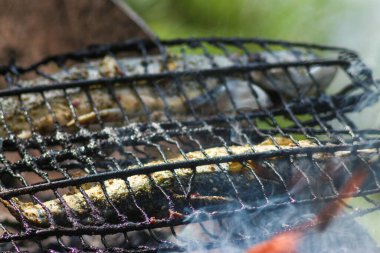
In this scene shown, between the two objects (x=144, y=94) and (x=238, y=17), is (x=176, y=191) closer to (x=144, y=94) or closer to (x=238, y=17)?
(x=144, y=94)

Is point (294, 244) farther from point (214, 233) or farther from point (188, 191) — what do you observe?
point (188, 191)

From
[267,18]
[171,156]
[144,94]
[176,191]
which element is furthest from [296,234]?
[267,18]

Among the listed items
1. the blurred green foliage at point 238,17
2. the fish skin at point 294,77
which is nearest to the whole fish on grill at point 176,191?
the fish skin at point 294,77

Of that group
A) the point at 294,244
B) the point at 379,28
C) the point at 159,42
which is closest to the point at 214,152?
the point at 294,244

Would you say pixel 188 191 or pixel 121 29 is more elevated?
pixel 121 29

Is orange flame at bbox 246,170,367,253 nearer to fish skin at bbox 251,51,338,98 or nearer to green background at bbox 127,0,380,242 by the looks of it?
fish skin at bbox 251,51,338,98

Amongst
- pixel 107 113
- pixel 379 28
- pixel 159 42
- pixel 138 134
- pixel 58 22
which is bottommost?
pixel 138 134
